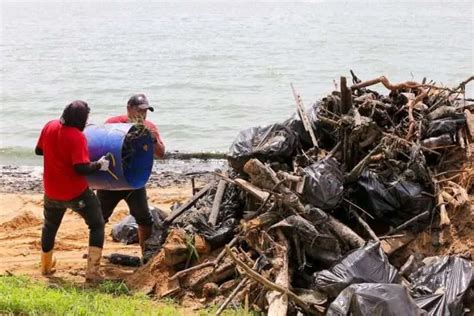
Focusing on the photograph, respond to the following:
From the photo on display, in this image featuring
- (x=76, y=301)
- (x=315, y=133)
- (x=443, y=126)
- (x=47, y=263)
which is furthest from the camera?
(x=315, y=133)

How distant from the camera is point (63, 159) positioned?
19.5ft

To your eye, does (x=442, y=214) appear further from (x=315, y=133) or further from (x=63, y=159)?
(x=63, y=159)

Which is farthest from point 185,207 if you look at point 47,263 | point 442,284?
point 442,284

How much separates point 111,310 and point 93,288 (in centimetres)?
116

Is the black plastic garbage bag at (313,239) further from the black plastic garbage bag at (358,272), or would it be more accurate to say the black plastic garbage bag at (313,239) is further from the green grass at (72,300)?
the green grass at (72,300)

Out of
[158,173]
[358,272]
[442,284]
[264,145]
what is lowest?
[158,173]

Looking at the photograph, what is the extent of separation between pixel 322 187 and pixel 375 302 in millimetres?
1444

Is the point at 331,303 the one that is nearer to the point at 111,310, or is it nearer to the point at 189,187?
the point at 111,310

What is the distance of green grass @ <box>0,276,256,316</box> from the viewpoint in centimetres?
496

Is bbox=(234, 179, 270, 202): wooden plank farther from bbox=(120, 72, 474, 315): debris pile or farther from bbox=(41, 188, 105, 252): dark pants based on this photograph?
bbox=(41, 188, 105, 252): dark pants

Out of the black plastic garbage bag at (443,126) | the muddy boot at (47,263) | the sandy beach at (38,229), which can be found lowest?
the sandy beach at (38,229)

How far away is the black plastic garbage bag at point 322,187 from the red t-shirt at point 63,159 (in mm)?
2040

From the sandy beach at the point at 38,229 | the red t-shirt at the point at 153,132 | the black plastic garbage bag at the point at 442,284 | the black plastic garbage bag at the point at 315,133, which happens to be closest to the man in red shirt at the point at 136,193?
the red t-shirt at the point at 153,132

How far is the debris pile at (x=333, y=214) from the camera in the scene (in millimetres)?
4957
